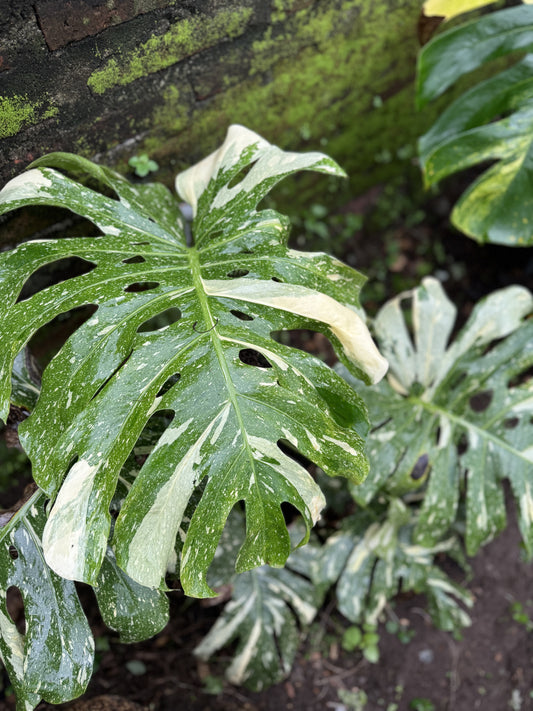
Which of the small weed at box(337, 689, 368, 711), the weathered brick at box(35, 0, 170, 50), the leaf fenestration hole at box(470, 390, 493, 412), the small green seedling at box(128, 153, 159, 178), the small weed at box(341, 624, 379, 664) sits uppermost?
the weathered brick at box(35, 0, 170, 50)

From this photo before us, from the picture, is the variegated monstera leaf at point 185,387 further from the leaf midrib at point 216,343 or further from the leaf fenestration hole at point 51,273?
the leaf fenestration hole at point 51,273

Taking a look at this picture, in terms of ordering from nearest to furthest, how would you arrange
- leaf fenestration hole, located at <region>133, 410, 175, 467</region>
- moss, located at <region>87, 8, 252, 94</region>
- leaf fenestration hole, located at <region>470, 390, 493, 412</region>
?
leaf fenestration hole, located at <region>133, 410, 175, 467</region>
moss, located at <region>87, 8, 252, 94</region>
leaf fenestration hole, located at <region>470, 390, 493, 412</region>

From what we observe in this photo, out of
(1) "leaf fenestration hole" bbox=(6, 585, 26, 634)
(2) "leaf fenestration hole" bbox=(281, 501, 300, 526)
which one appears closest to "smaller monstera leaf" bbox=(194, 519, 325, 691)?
(2) "leaf fenestration hole" bbox=(281, 501, 300, 526)

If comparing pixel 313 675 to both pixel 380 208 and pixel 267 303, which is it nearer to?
pixel 267 303

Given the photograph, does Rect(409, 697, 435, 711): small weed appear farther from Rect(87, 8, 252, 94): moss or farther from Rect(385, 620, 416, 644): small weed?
Rect(87, 8, 252, 94): moss

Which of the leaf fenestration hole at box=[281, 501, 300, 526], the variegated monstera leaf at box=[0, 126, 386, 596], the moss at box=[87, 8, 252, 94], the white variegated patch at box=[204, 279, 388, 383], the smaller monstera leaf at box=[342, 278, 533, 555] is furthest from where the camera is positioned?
the leaf fenestration hole at box=[281, 501, 300, 526]

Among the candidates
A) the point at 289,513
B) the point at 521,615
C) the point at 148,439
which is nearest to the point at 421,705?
the point at 521,615

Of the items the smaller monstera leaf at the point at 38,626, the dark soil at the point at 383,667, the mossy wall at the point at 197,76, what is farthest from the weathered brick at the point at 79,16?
the dark soil at the point at 383,667
